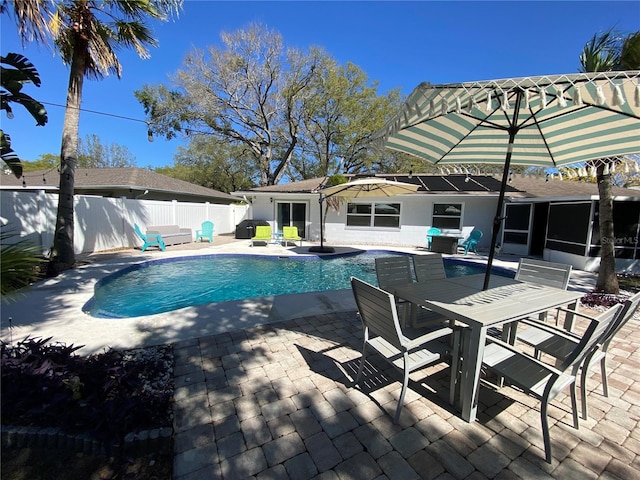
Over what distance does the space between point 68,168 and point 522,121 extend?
9.85 m

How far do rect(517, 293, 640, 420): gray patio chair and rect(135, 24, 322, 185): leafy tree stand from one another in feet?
64.8

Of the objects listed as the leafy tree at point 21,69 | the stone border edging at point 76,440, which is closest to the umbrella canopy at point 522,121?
the stone border edging at point 76,440

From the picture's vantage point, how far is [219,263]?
32.5 feet

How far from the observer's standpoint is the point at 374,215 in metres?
14.4

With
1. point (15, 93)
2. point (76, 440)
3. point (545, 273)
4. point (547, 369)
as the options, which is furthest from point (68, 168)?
point (545, 273)

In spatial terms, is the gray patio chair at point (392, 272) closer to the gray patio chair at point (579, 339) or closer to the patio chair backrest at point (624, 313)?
the gray patio chair at point (579, 339)

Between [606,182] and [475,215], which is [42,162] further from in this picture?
[606,182]

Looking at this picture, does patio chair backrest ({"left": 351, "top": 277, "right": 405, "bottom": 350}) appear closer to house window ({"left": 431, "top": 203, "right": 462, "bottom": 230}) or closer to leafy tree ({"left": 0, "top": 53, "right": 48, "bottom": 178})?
leafy tree ({"left": 0, "top": 53, "right": 48, "bottom": 178})

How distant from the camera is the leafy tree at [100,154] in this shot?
3412cm

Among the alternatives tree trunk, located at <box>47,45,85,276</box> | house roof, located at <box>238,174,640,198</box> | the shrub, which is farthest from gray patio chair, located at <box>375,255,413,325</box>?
house roof, located at <box>238,174,640,198</box>

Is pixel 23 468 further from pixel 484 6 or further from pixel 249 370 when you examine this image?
pixel 484 6

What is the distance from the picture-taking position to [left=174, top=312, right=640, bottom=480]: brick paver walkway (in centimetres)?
184

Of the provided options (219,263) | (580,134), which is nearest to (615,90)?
(580,134)

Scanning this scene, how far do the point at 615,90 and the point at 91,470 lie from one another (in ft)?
14.3
